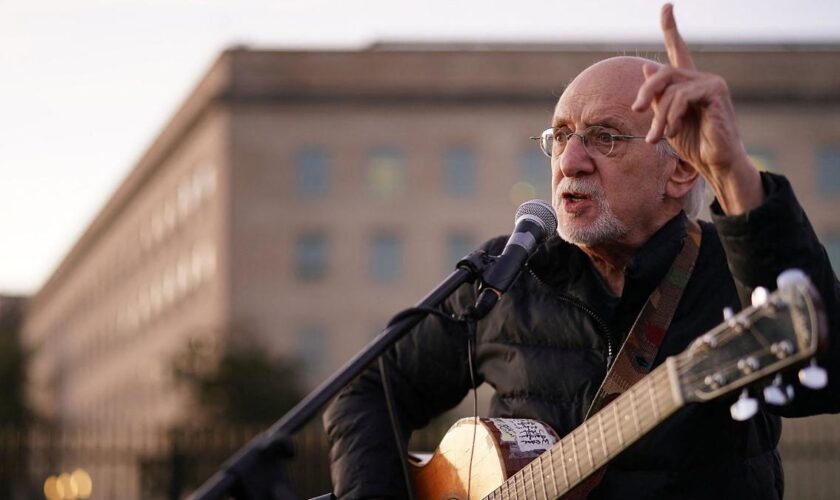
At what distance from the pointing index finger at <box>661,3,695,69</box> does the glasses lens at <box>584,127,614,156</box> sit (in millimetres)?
1066

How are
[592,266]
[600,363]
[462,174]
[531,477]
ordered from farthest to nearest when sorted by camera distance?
[462,174], [592,266], [600,363], [531,477]

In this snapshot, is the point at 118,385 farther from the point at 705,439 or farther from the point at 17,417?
the point at 705,439

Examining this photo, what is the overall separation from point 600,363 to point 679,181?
70 cm

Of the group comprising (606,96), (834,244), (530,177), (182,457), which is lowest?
(606,96)

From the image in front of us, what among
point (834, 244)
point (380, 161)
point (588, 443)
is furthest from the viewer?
point (380, 161)

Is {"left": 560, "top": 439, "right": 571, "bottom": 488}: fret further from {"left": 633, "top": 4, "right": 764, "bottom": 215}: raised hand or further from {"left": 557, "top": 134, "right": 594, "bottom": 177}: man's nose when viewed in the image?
{"left": 557, "top": 134, "right": 594, "bottom": 177}: man's nose

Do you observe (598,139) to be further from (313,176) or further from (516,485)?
(313,176)

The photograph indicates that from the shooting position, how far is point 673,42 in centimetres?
377

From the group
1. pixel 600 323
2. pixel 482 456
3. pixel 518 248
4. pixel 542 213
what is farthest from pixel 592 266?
→ pixel 482 456

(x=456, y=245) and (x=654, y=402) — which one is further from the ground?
(x=456, y=245)

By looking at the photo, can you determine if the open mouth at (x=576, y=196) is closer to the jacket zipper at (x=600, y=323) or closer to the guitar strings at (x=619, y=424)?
the jacket zipper at (x=600, y=323)

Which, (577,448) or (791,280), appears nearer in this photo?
(791,280)

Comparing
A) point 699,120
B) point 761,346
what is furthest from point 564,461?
point 699,120

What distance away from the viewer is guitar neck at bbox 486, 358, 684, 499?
3.62m
